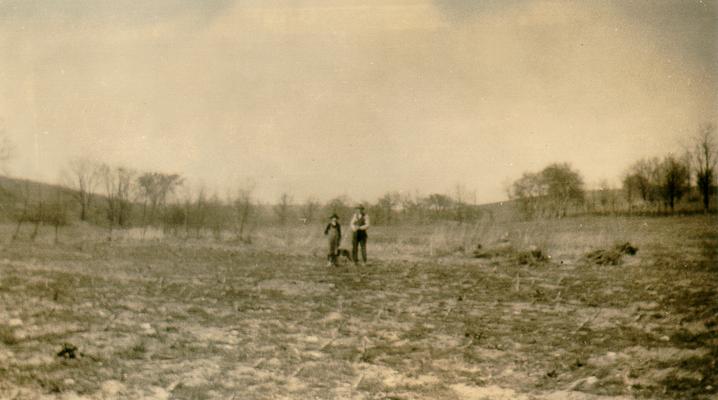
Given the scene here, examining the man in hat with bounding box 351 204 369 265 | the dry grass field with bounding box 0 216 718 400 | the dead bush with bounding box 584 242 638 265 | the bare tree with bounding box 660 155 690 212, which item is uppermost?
the bare tree with bounding box 660 155 690 212

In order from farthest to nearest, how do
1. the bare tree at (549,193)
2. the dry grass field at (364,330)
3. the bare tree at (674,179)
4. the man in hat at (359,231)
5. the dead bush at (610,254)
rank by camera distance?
the bare tree at (549,193)
the man in hat at (359,231)
the dead bush at (610,254)
the bare tree at (674,179)
the dry grass field at (364,330)

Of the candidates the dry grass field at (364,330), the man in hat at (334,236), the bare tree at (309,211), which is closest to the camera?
the dry grass field at (364,330)

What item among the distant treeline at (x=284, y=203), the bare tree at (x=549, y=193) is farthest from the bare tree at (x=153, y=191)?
the bare tree at (x=549, y=193)

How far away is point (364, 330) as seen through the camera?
5.71 metres

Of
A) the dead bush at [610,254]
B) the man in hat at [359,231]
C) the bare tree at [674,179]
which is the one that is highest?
the bare tree at [674,179]

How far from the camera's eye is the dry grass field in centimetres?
425

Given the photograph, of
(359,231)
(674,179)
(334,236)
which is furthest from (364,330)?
(674,179)

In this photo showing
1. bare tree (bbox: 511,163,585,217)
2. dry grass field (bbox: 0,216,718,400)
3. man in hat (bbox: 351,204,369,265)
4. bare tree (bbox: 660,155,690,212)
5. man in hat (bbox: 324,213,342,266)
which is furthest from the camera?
bare tree (bbox: 511,163,585,217)

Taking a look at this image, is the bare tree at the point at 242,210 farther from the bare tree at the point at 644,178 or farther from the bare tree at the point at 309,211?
the bare tree at the point at 644,178

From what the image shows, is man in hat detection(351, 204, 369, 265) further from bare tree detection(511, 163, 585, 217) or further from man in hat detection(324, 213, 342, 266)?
bare tree detection(511, 163, 585, 217)

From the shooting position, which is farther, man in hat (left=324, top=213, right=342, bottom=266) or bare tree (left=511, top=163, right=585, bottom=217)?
bare tree (left=511, top=163, right=585, bottom=217)

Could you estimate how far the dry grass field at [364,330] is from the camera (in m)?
4.25

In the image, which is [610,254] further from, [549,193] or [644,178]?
[549,193]

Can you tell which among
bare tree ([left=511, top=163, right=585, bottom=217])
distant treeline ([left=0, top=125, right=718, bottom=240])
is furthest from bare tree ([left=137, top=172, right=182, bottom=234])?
bare tree ([left=511, top=163, right=585, bottom=217])
